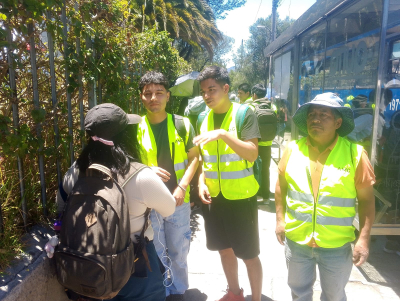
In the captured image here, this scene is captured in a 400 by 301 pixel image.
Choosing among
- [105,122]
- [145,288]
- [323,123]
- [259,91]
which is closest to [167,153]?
[105,122]

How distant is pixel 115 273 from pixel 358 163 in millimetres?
1557

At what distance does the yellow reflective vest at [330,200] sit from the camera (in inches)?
80.4

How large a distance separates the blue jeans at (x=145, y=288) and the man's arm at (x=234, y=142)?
774 millimetres

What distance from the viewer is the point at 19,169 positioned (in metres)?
2.19

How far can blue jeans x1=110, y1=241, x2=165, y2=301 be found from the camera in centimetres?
186

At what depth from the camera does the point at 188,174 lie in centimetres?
254

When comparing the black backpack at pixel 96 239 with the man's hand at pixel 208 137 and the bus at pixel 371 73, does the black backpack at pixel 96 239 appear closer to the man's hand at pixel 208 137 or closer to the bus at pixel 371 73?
the man's hand at pixel 208 137

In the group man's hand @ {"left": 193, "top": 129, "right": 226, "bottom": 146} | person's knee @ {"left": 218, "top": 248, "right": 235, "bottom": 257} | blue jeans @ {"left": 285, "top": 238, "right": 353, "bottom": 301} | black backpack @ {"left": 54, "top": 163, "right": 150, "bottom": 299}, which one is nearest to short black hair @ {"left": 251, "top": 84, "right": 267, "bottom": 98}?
person's knee @ {"left": 218, "top": 248, "right": 235, "bottom": 257}

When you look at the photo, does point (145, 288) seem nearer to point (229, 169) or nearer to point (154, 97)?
point (229, 169)


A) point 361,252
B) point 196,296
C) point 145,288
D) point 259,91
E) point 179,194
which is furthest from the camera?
point 259,91

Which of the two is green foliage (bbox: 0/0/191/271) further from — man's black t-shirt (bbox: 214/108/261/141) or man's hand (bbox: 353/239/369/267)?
man's hand (bbox: 353/239/369/267)

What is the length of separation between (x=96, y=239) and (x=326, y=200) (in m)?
1.40

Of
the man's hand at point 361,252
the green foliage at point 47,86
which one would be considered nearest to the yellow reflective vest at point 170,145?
the green foliage at point 47,86

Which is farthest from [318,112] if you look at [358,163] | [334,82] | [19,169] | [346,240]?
[334,82]
